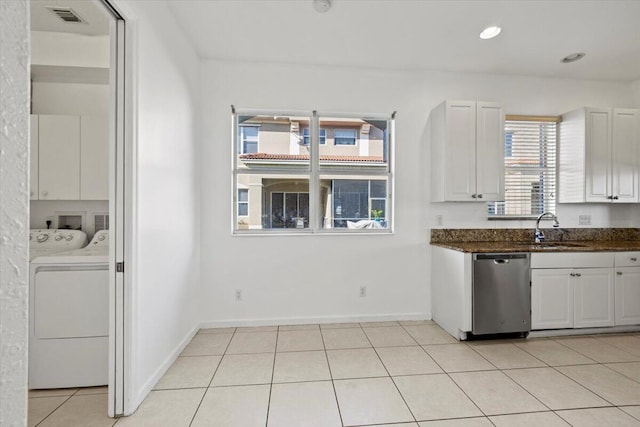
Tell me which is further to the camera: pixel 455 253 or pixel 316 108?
pixel 316 108

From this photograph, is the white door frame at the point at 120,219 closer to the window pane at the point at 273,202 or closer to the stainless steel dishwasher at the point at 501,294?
the window pane at the point at 273,202

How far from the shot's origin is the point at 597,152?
A: 11.1 feet

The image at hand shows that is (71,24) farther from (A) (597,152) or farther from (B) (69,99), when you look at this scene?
(A) (597,152)

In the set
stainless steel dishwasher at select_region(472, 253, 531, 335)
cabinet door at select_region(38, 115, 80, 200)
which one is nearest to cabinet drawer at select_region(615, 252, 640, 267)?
stainless steel dishwasher at select_region(472, 253, 531, 335)

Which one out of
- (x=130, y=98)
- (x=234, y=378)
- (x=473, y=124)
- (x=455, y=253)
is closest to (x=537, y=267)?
(x=455, y=253)

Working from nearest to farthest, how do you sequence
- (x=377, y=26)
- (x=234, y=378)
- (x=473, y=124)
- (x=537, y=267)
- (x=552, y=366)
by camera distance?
(x=234, y=378) → (x=552, y=366) → (x=377, y=26) → (x=537, y=267) → (x=473, y=124)

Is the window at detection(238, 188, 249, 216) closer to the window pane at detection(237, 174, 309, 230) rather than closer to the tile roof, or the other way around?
the window pane at detection(237, 174, 309, 230)

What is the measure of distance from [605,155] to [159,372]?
4.83 metres

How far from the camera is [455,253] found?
301cm

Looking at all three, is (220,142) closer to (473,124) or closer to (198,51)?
(198,51)

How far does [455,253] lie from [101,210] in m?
3.34

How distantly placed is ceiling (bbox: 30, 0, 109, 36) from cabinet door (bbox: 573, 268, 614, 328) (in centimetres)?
469

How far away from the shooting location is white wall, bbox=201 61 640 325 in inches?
130

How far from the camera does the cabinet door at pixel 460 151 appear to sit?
127 inches
